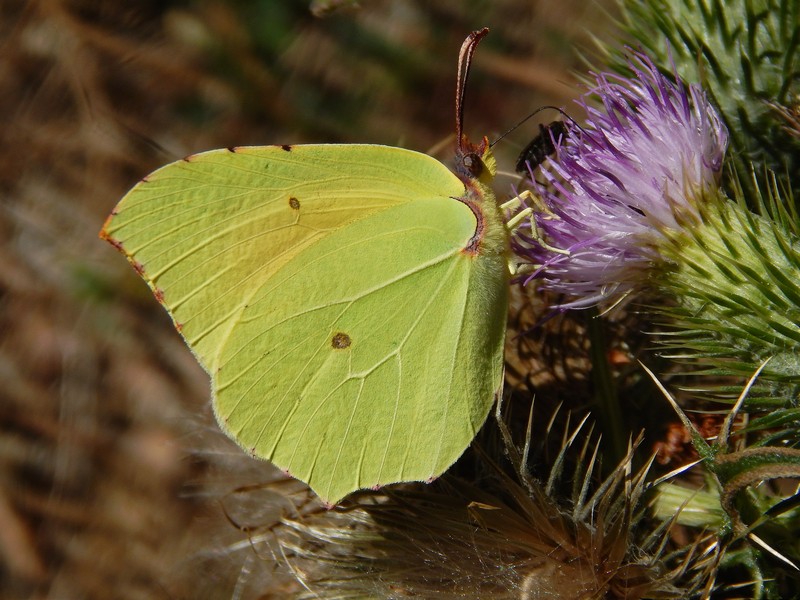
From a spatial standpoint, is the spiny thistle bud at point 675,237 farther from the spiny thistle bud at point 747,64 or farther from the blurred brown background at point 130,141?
the blurred brown background at point 130,141

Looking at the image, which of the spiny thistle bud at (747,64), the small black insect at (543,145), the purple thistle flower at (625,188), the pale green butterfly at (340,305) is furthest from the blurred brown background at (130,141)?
the pale green butterfly at (340,305)

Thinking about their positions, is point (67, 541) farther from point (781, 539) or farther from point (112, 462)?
point (781, 539)

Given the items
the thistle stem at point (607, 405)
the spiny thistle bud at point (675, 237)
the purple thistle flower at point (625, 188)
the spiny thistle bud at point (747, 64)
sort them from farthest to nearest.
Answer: the spiny thistle bud at point (747, 64), the thistle stem at point (607, 405), the purple thistle flower at point (625, 188), the spiny thistle bud at point (675, 237)

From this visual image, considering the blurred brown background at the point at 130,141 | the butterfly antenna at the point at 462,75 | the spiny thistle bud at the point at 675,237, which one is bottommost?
the blurred brown background at the point at 130,141

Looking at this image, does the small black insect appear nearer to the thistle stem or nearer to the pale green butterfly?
the pale green butterfly

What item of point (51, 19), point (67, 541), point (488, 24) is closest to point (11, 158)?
point (51, 19)

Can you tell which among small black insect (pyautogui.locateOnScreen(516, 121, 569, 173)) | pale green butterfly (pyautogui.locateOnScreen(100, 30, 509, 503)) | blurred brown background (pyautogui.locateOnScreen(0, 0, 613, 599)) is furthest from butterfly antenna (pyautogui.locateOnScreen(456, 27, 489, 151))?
blurred brown background (pyautogui.locateOnScreen(0, 0, 613, 599))
